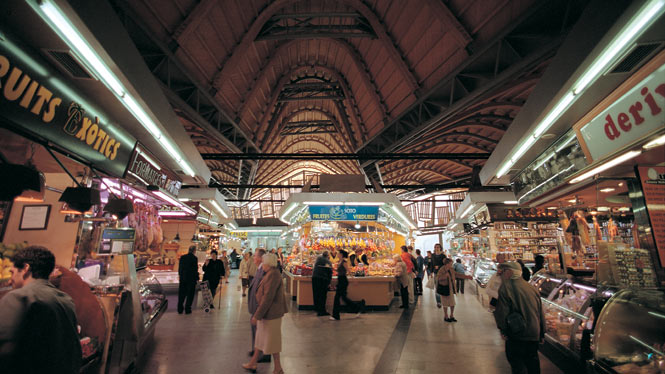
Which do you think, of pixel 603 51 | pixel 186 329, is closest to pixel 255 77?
pixel 186 329

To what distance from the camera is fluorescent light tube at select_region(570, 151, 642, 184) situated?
291 centimetres

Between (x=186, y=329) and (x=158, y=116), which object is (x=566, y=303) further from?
(x=186, y=329)

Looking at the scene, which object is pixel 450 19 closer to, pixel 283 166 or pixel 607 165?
pixel 607 165

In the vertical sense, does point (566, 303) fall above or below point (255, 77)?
below

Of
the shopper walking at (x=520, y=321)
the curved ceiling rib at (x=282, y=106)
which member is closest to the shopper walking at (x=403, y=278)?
the shopper walking at (x=520, y=321)

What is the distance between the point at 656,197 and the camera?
3.12 m

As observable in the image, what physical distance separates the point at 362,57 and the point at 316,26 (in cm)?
219

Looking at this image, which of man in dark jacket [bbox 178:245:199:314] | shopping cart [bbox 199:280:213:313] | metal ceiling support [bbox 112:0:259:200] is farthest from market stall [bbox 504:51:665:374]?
metal ceiling support [bbox 112:0:259:200]

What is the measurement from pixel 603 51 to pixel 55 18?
13.5 feet

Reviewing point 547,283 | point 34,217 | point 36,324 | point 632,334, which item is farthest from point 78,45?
point 547,283

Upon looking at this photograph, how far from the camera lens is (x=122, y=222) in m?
4.80

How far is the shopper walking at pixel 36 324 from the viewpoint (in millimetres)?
1757

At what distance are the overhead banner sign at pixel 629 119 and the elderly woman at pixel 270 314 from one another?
3991 millimetres

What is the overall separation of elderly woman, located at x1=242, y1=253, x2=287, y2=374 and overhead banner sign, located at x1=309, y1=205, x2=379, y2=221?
15.7ft
